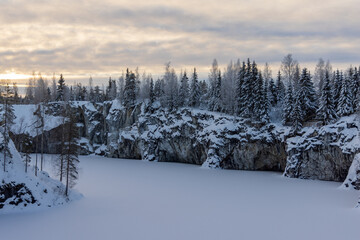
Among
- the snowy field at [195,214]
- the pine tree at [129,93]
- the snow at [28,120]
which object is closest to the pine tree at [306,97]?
the snowy field at [195,214]

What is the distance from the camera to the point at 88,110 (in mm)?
89188

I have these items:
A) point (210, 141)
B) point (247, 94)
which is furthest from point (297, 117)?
point (210, 141)

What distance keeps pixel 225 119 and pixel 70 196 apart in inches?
1510

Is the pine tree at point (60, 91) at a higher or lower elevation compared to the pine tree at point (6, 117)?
higher

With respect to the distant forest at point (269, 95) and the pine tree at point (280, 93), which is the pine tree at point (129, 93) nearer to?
the distant forest at point (269, 95)

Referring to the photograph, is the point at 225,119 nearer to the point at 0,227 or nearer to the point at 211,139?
the point at 211,139

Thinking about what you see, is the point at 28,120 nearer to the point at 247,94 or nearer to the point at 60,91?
the point at 60,91

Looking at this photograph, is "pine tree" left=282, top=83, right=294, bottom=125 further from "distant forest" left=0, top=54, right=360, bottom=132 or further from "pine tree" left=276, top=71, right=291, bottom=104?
"pine tree" left=276, top=71, right=291, bottom=104

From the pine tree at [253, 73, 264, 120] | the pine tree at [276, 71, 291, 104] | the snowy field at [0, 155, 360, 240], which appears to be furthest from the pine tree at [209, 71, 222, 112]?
the snowy field at [0, 155, 360, 240]

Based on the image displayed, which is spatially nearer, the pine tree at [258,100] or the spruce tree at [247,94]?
the pine tree at [258,100]

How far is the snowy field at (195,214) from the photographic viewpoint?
19.7 meters

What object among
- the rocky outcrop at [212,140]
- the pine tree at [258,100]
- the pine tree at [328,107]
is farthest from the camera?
the pine tree at [258,100]

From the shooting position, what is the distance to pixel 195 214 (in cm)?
2450

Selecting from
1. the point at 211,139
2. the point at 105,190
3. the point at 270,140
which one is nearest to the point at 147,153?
the point at 211,139
